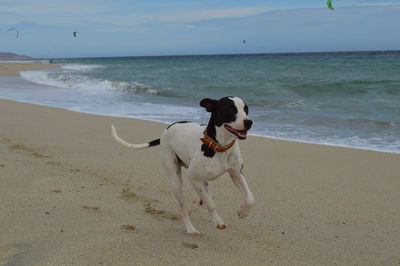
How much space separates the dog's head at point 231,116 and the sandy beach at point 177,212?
1033 mm

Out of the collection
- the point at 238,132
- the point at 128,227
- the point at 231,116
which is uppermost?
the point at 231,116

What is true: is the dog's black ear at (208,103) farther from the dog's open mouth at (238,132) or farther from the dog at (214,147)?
the dog's open mouth at (238,132)

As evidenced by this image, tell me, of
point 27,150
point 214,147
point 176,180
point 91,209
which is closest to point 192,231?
point 176,180

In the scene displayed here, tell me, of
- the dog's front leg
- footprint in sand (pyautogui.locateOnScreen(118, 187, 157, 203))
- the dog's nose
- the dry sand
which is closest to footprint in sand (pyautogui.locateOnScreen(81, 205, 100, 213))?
footprint in sand (pyautogui.locateOnScreen(118, 187, 157, 203))

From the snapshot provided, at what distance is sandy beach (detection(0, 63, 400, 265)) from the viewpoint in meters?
3.67

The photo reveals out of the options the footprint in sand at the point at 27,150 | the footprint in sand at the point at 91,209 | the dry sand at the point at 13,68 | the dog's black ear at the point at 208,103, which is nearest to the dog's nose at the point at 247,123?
the dog's black ear at the point at 208,103

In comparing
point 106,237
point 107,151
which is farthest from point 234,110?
point 107,151

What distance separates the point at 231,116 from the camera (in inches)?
140

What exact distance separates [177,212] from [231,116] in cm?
171

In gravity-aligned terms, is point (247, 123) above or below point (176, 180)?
above

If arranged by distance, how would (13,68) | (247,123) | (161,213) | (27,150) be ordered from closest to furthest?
(247,123)
(161,213)
(27,150)
(13,68)

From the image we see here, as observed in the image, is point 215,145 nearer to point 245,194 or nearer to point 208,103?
point 208,103

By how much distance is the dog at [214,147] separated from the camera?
3.57 m

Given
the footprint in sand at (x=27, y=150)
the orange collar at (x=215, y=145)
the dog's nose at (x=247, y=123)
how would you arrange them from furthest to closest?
the footprint in sand at (x=27, y=150), the orange collar at (x=215, y=145), the dog's nose at (x=247, y=123)
